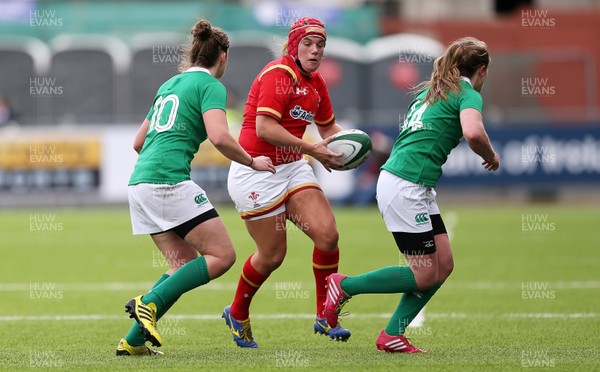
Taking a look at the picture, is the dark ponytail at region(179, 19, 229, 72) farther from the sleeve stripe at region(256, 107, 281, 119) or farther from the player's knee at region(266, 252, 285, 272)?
the player's knee at region(266, 252, 285, 272)

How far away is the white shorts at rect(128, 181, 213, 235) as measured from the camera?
764 cm

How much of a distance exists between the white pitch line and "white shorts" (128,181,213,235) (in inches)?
174

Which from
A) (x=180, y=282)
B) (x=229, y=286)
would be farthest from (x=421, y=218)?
(x=229, y=286)

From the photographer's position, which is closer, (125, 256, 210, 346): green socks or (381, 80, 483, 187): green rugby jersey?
(125, 256, 210, 346): green socks

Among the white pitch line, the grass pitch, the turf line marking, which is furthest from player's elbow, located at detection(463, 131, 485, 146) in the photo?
the white pitch line

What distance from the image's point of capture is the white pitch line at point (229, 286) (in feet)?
40.2

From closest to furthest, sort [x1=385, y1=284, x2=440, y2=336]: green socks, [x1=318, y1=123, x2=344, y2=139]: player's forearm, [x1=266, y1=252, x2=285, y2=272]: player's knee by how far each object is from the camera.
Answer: [x1=385, y1=284, x2=440, y2=336]: green socks
[x1=266, y1=252, x2=285, y2=272]: player's knee
[x1=318, y1=123, x2=344, y2=139]: player's forearm

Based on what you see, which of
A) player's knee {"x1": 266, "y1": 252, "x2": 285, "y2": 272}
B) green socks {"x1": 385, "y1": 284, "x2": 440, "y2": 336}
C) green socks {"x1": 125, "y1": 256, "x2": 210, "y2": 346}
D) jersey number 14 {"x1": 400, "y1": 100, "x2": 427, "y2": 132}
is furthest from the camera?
player's knee {"x1": 266, "y1": 252, "x2": 285, "y2": 272}

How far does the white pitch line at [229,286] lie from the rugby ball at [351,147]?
3746mm

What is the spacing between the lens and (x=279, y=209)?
8539 mm

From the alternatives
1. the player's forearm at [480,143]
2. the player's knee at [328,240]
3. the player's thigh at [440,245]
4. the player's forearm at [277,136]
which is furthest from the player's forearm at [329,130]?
the player's forearm at [480,143]

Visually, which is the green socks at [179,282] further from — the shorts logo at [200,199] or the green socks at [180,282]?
the shorts logo at [200,199]

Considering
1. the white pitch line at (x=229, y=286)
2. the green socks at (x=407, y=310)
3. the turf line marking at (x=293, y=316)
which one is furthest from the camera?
the white pitch line at (x=229, y=286)

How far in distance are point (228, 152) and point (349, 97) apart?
69.6 feet
